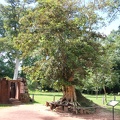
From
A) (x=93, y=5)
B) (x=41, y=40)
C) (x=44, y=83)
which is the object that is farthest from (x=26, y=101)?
(x=93, y=5)

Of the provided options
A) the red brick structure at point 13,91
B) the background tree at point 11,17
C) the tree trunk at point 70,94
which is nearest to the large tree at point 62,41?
the tree trunk at point 70,94

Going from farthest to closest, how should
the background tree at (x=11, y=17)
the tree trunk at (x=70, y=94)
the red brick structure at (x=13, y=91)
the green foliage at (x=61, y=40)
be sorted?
the background tree at (x=11, y=17), the red brick structure at (x=13, y=91), the tree trunk at (x=70, y=94), the green foliage at (x=61, y=40)

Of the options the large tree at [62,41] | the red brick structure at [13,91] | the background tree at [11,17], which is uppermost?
the background tree at [11,17]

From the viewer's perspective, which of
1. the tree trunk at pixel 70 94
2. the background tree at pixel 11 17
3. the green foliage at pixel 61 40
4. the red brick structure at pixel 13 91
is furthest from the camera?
A: the background tree at pixel 11 17

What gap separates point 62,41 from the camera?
12.8m

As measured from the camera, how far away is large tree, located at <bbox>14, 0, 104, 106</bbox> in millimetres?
12547

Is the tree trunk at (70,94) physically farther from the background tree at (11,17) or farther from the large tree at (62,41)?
the background tree at (11,17)

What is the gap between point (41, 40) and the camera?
12.7 m

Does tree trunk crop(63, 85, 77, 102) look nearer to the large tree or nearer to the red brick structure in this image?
the large tree

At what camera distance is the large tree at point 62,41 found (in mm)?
12547

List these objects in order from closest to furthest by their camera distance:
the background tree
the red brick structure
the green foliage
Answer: the green foliage, the red brick structure, the background tree

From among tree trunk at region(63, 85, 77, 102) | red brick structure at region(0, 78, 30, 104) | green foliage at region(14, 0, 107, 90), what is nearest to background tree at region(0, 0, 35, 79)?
red brick structure at region(0, 78, 30, 104)

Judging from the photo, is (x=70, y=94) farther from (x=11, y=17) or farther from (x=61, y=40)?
(x=11, y=17)

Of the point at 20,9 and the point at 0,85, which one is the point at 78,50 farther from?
the point at 20,9
